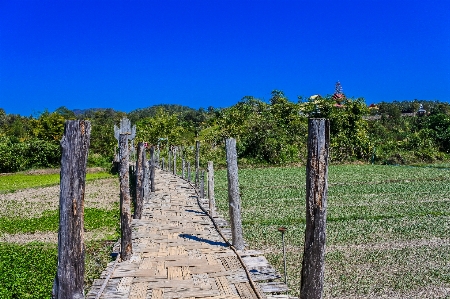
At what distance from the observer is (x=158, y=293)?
582 cm

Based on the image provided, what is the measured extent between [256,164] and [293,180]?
10938 millimetres

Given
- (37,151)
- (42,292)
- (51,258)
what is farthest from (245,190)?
(37,151)

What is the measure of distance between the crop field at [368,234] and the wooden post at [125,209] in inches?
118

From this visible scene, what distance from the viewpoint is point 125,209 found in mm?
7648

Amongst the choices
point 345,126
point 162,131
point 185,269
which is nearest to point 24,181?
point 162,131

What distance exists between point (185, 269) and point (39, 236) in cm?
684

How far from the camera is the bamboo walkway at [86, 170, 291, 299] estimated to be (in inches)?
230

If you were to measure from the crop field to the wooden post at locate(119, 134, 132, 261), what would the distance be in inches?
118

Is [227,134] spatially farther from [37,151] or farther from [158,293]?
[158,293]

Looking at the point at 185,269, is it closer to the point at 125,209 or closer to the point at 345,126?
the point at 125,209

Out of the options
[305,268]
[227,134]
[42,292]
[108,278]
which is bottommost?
[42,292]

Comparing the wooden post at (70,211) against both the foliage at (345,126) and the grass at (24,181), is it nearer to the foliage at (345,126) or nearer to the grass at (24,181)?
the grass at (24,181)

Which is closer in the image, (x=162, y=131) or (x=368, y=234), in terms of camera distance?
(x=368, y=234)

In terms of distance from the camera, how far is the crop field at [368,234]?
7.52 metres
